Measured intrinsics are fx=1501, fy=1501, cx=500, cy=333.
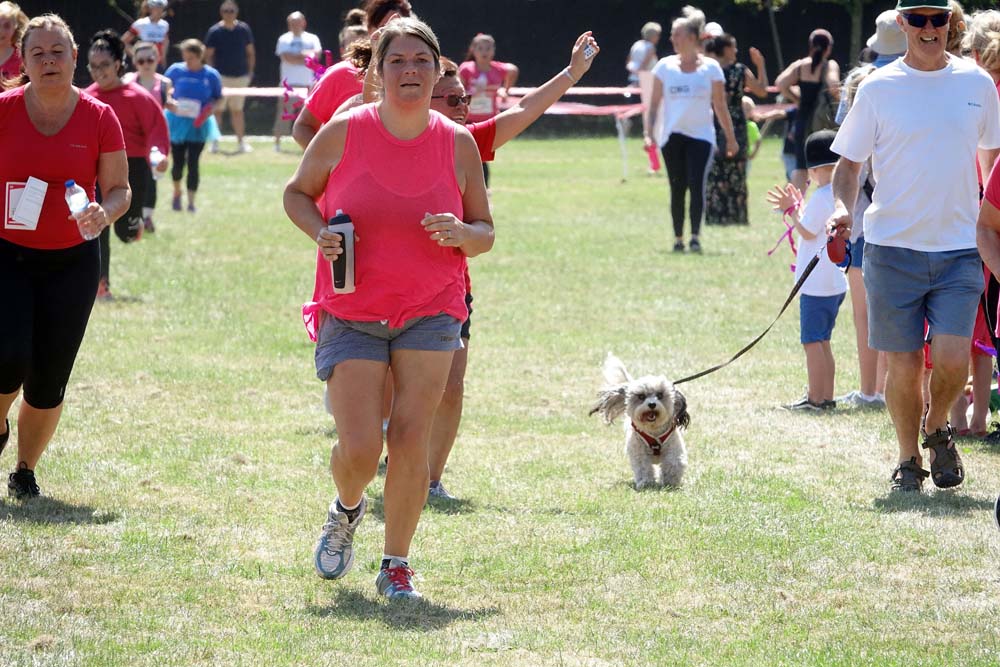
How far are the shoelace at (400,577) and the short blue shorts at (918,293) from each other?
8.80ft

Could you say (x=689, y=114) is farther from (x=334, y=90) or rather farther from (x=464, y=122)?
(x=464, y=122)

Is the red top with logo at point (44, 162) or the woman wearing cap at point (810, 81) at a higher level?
the red top with logo at point (44, 162)

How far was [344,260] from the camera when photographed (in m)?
4.84

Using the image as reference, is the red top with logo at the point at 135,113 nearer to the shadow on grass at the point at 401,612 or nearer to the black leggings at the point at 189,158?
the black leggings at the point at 189,158

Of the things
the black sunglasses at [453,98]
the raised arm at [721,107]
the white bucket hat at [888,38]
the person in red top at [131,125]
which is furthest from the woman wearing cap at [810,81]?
the black sunglasses at [453,98]

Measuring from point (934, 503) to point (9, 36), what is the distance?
6026 millimetres

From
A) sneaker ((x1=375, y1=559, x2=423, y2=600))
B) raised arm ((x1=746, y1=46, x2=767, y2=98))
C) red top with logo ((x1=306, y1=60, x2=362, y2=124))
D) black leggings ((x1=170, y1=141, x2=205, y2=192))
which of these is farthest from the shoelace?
black leggings ((x1=170, y1=141, x2=205, y2=192))

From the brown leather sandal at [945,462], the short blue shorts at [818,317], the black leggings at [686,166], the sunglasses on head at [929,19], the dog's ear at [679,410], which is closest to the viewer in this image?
the sunglasses on head at [929,19]

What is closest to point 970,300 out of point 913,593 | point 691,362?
point 913,593

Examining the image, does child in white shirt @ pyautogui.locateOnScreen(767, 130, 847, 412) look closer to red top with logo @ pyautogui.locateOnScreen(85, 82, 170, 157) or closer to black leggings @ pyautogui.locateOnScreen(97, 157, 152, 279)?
black leggings @ pyautogui.locateOnScreen(97, 157, 152, 279)

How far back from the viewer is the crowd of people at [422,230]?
5023 millimetres

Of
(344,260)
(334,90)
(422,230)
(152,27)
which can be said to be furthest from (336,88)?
(152,27)

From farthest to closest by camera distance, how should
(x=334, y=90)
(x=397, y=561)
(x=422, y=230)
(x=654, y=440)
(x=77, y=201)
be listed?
(x=654, y=440) < (x=334, y=90) < (x=77, y=201) < (x=397, y=561) < (x=422, y=230)

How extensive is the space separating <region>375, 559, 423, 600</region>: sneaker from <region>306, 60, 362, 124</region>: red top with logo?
2.22 metres
